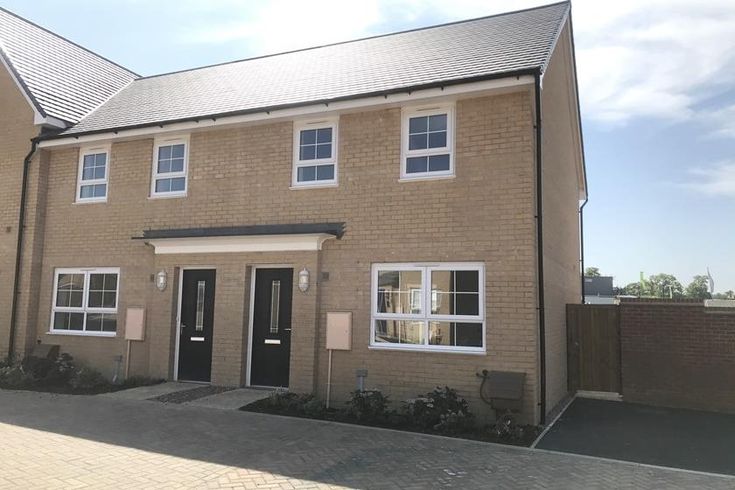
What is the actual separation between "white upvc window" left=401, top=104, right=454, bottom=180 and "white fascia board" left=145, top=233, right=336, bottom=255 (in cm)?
195

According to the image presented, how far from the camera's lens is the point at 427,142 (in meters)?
9.71

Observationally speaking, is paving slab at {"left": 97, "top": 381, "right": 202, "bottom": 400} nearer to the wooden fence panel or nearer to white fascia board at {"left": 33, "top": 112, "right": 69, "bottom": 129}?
white fascia board at {"left": 33, "top": 112, "right": 69, "bottom": 129}

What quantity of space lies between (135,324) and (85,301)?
184 cm

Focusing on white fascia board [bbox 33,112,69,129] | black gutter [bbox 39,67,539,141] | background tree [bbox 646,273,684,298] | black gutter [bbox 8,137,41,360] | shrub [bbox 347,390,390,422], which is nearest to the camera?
shrub [bbox 347,390,390,422]

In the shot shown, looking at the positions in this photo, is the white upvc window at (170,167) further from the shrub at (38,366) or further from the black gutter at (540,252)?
the black gutter at (540,252)

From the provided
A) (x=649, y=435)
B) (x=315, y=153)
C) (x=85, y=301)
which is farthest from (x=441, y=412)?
(x=85, y=301)

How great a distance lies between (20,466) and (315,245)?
5.48 m

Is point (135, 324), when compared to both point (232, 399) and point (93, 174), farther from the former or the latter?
point (93, 174)

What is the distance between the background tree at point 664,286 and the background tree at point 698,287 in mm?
1676

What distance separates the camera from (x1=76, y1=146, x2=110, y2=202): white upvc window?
12.6 metres

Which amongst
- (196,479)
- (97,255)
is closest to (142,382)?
(97,255)

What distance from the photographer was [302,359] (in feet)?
32.6

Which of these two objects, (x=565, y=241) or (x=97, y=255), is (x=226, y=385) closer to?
(x=97, y=255)

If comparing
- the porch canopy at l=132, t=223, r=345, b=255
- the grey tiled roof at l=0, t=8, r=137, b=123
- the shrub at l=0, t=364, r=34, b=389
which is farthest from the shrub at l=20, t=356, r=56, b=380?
the grey tiled roof at l=0, t=8, r=137, b=123
